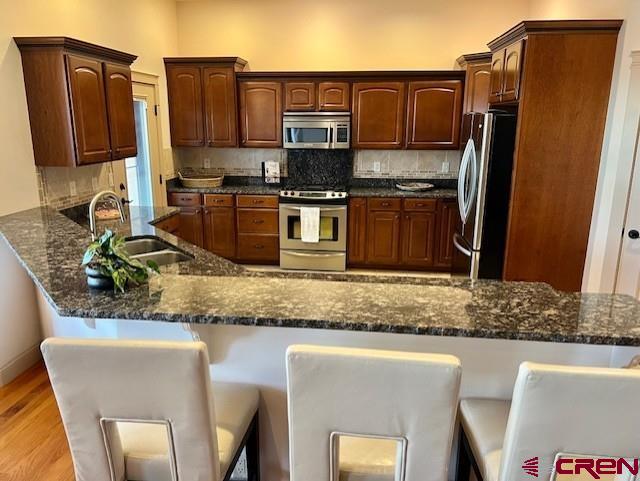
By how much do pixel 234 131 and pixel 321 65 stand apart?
1.27 metres

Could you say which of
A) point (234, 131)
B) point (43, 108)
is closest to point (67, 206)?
point (43, 108)

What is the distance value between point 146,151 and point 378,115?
2.53m

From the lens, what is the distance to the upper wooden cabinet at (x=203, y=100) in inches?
200

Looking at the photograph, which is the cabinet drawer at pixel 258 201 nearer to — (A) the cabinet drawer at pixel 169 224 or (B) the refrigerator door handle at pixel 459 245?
(A) the cabinet drawer at pixel 169 224

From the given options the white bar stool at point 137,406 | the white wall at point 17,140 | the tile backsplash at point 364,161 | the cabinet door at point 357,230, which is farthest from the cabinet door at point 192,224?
the white bar stool at point 137,406

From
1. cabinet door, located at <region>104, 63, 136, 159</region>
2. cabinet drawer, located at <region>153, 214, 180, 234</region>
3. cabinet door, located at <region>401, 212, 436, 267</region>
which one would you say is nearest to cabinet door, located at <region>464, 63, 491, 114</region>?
cabinet door, located at <region>401, 212, 436, 267</region>

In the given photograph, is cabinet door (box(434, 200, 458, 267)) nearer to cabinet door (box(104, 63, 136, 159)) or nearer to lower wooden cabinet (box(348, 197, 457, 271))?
lower wooden cabinet (box(348, 197, 457, 271))

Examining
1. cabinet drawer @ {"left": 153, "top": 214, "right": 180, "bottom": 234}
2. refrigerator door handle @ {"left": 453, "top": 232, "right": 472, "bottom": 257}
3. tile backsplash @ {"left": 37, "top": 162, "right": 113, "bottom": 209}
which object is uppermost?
tile backsplash @ {"left": 37, "top": 162, "right": 113, "bottom": 209}

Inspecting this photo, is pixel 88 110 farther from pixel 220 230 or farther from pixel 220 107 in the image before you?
pixel 220 230

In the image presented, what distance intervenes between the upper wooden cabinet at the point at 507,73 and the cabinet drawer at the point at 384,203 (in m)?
1.45

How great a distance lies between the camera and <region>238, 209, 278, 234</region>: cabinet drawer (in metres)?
5.21

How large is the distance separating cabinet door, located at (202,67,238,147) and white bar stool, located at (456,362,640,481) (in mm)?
4767

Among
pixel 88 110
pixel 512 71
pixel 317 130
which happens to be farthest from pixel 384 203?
pixel 88 110

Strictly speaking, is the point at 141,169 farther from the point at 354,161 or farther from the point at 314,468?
the point at 314,468
